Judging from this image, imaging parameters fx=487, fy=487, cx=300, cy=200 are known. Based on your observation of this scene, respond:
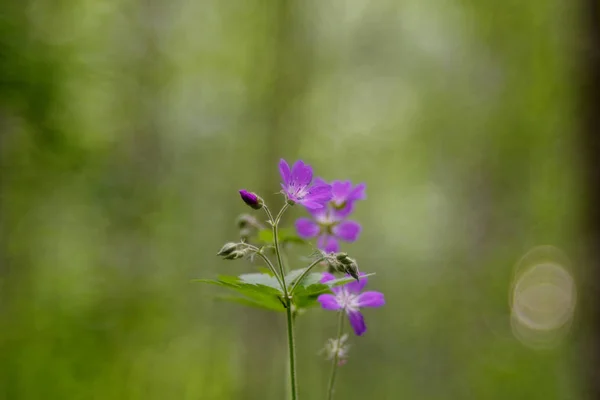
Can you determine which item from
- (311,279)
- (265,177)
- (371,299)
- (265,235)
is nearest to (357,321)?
(371,299)

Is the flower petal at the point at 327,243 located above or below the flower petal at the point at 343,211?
below

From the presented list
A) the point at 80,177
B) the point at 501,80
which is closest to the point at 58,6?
the point at 80,177

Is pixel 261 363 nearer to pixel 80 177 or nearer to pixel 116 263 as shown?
pixel 116 263

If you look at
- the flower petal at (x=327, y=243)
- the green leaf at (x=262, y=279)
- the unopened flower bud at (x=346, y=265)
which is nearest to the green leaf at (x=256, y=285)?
the green leaf at (x=262, y=279)

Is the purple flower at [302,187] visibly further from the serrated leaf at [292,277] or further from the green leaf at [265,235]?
the green leaf at [265,235]

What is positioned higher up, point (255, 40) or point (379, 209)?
point (255, 40)

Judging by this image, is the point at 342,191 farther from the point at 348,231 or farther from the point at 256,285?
the point at 256,285

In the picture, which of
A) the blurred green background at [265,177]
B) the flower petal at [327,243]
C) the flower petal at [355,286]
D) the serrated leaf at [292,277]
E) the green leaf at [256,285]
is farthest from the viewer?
the blurred green background at [265,177]
